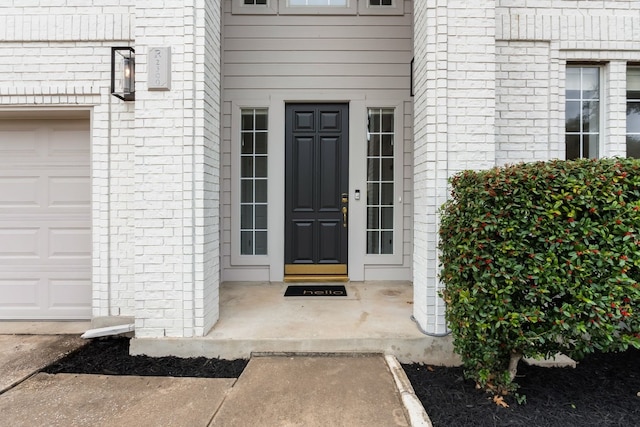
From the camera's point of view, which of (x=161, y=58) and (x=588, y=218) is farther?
(x=161, y=58)

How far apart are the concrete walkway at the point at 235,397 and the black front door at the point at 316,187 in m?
1.90

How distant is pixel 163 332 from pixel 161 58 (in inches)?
84.5

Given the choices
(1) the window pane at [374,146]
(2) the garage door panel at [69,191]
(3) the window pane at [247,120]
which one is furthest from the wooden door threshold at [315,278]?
(2) the garage door panel at [69,191]

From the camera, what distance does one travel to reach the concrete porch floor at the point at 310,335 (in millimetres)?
2617

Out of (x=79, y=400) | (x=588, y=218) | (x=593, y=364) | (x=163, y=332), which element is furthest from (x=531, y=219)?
(x=79, y=400)

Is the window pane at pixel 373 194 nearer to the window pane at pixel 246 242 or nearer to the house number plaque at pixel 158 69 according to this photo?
the window pane at pixel 246 242

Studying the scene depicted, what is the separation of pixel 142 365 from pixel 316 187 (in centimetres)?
270

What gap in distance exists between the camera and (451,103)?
268cm

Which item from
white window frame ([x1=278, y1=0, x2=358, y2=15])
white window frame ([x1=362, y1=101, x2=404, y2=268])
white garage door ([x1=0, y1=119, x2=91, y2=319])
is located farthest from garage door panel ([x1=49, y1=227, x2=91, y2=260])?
white window frame ([x1=278, y1=0, x2=358, y2=15])

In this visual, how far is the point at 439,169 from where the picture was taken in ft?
8.70

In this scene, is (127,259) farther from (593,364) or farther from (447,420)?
(593,364)

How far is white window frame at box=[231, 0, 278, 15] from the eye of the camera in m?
4.25

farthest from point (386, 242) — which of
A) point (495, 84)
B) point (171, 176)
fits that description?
point (171, 176)

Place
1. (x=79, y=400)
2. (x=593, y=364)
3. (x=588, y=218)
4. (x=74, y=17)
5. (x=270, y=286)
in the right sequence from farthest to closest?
(x=270, y=286) < (x=74, y=17) < (x=593, y=364) < (x=79, y=400) < (x=588, y=218)
